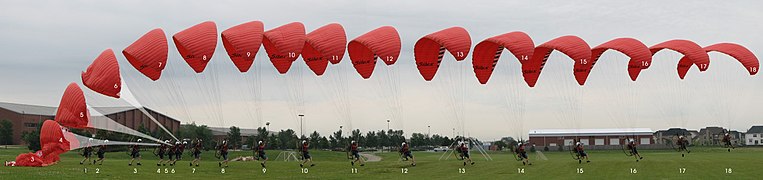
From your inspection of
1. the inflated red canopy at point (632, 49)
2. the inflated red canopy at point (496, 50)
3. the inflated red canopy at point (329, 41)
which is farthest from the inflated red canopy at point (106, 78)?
the inflated red canopy at point (632, 49)

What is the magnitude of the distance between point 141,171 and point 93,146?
10757 millimetres

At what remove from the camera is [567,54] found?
112 ft

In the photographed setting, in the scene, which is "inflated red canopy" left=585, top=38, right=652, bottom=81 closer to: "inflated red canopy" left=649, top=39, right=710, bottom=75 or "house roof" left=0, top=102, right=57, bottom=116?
"inflated red canopy" left=649, top=39, right=710, bottom=75

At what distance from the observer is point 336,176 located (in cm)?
2853

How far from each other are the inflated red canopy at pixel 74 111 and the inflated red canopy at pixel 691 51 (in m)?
29.2

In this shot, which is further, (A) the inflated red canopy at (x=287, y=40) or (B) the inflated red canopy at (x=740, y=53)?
(B) the inflated red canopy at (x=740, y=53)

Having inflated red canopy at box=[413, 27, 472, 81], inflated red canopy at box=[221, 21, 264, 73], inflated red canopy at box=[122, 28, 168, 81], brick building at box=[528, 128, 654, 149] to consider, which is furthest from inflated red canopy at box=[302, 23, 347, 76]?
brick building at box=[528, 128, 654, 149]

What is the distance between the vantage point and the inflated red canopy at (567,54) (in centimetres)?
3425

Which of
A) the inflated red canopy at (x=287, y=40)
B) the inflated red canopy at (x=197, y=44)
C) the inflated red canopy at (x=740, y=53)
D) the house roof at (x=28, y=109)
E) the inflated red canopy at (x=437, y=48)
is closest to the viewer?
the inflated red canopy at (x=197, y=44)

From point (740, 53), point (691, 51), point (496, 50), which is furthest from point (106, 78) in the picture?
point (740, 53)

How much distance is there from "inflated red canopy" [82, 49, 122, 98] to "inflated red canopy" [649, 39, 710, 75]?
86.5ft

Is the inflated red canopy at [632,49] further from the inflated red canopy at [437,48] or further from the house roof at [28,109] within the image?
the house roof at [28,109]

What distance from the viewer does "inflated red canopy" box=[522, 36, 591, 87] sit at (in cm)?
3425

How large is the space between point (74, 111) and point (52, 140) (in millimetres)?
2785
